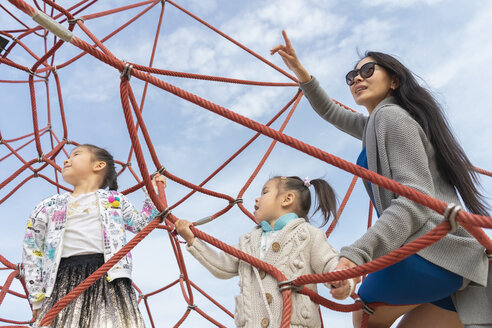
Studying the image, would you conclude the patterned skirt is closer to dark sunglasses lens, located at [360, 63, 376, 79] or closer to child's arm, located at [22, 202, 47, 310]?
child's arm, located at [22, 202, 47, 310]

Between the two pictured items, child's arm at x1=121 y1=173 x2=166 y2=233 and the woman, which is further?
child's arm at x1=121 y1=173 x2=166 y2=233

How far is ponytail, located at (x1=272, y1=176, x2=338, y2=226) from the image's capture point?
1.69 metres

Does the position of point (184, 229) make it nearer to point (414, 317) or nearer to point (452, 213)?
point (414, 317)

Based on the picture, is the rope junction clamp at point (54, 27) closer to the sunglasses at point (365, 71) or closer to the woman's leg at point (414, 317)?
the sunglasses at point (365, 71)

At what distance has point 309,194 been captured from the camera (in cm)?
173

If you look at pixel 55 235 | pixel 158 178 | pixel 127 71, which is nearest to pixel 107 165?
pixel 158 178

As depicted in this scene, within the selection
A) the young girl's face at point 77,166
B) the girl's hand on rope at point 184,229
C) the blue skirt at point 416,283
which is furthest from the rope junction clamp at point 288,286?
the young girl's face at point 77,166

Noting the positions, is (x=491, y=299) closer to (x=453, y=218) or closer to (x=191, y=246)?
(x=453, y=218)

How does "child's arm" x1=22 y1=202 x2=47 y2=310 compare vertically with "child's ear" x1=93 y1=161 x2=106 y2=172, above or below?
below

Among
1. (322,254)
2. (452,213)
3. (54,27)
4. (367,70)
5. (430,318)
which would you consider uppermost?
(54,27)

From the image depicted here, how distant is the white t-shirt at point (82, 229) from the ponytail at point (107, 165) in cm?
15

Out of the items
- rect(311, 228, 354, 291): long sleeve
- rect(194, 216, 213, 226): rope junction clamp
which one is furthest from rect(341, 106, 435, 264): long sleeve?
rect(194, 216, 213, 226): rope junction clamp

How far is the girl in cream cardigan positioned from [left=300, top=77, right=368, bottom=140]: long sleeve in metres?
0.23

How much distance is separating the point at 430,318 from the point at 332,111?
2.15 feet
